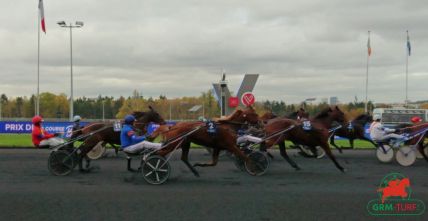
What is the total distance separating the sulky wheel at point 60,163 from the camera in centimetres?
1055

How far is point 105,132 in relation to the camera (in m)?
11.7

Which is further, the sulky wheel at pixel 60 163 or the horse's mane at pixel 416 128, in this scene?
the horse's mane at pixel 416 128

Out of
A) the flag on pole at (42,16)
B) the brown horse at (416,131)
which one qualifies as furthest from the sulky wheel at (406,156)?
the flag on pole at (42,16)

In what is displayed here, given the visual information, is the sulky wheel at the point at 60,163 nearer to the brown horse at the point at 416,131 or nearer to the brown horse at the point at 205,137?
the brown horse at the point at 205,137

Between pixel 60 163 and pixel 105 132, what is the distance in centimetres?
149

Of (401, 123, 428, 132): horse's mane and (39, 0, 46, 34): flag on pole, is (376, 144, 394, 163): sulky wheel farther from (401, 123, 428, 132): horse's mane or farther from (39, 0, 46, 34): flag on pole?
(39, 0, 46, 34): flag on pole

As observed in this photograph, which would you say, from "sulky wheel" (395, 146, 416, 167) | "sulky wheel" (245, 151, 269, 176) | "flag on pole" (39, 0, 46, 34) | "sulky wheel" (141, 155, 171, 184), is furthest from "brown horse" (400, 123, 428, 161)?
"flag on pole" (39, 0, 46, 34)

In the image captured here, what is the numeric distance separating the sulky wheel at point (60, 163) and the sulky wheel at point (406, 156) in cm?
879

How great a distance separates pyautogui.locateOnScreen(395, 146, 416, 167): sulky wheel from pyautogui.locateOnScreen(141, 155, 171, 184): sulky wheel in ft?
23.9

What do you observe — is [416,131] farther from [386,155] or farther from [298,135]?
[298,135]

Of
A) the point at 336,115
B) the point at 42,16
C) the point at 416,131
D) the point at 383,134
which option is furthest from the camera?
the point at 42,16

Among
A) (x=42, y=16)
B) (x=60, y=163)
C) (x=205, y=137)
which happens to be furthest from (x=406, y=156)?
(x=42, y=16)

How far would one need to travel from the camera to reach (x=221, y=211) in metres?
6.79

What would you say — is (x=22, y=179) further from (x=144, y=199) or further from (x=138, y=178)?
(x=144, y=199)
